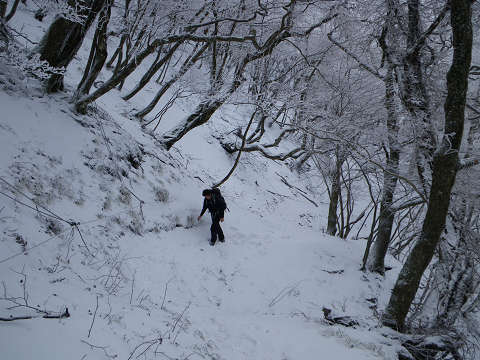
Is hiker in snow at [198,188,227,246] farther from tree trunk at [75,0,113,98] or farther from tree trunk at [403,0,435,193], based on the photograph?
tree trunk at [403,0,435,193]

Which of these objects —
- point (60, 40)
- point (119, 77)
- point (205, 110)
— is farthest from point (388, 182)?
point (60, 40)

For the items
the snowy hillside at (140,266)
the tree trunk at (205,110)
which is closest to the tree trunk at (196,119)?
the tree trunk at (205,110)

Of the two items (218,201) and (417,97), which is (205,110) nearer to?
(218,201)

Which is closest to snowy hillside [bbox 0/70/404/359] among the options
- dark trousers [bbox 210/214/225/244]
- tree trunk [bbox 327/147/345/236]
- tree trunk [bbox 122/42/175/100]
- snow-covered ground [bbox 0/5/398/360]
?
snow-covered ground [bbox 0/5/398/360]

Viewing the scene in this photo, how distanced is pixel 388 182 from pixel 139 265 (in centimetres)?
602

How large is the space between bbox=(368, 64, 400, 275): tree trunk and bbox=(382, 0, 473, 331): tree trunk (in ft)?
2.68

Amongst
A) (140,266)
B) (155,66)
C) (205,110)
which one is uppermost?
(155,66)

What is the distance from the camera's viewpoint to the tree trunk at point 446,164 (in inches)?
153

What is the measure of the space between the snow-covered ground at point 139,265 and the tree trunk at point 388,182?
0.60 metres

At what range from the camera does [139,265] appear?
496 centimetres

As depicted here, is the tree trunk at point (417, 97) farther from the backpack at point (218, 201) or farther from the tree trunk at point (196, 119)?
the tree trunk at point (196, 119)

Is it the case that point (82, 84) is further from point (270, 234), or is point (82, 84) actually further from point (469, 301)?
point (469, 301)

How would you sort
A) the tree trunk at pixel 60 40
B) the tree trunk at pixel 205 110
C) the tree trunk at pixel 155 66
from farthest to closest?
the tree trunk at pixel 155 66 < the tree trunk at pixel 205 110 < the tree trunk at pixel 60 40

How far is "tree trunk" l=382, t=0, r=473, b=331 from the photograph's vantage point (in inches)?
153
